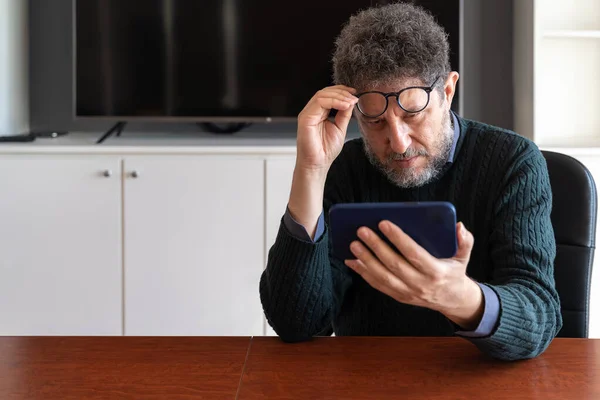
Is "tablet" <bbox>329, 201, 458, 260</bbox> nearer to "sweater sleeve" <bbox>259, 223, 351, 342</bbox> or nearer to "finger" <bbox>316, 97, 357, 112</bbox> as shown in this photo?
"sweater sleeve" <bbox>259, 223, 351, 342</bbox>

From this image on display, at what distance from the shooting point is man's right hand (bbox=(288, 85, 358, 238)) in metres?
1.17

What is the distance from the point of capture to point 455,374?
0.93 meters

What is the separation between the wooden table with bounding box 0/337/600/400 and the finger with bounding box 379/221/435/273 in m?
0.15

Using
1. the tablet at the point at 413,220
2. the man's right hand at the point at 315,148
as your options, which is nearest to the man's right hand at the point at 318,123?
the man's right hand at the point at 315,148

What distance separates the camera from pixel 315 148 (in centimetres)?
121

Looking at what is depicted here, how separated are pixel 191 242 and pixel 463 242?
1.71m

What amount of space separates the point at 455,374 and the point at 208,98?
1976mm

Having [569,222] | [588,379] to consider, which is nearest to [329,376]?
[588,379]

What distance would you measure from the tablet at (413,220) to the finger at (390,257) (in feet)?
0.05

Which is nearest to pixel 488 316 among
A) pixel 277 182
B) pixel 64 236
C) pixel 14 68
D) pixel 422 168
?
pixel 422 168

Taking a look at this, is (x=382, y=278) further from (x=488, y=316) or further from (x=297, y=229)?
(x=297, y=229)

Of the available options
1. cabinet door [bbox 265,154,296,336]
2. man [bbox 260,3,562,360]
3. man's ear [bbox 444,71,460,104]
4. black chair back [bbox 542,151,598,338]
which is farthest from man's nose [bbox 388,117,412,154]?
cabinet door [bbox 265,154,296,336]

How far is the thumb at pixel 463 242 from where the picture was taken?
91 cm

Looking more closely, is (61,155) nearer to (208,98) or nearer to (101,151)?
(101,151)
